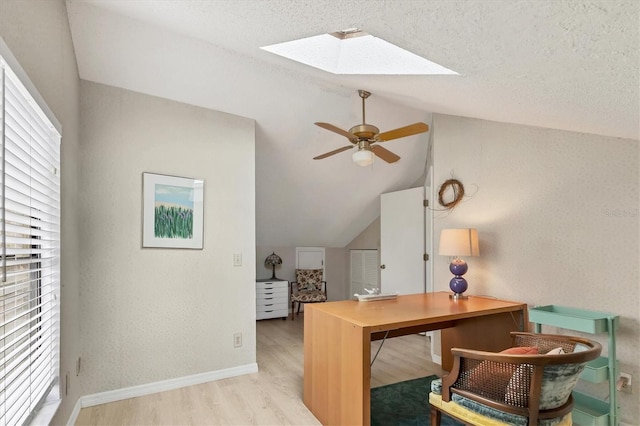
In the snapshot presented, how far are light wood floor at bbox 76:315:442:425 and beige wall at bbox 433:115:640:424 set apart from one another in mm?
941

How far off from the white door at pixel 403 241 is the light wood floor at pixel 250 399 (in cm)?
95

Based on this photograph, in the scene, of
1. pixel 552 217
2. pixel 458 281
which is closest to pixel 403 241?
pixel 458 281

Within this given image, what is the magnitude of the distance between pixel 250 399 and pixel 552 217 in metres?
2.70

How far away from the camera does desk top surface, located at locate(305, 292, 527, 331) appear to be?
2.11 meters

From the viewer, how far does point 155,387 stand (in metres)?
2.78

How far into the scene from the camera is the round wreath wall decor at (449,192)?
11.2 ft

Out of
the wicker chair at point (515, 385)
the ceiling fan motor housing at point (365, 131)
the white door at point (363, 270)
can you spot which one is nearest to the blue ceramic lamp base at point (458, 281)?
the wicker chair at point (515, 385)

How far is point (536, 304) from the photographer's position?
275cm

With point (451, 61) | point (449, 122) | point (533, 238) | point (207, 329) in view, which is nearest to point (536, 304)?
point (533, 238)

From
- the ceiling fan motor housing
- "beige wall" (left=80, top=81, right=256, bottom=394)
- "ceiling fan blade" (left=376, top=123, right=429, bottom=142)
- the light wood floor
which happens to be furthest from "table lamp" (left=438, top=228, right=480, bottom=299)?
"beige wall" (left=80, top=81, right=256, bottom=394)

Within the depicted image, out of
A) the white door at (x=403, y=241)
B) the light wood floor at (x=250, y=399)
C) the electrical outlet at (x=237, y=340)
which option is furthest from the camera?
the white door at (x=403, y=241)

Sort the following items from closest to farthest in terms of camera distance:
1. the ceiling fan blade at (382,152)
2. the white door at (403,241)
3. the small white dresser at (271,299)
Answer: the ceiling fan blade at (382,152) → the white door at (403,241) → the small white dresser at (271,299)

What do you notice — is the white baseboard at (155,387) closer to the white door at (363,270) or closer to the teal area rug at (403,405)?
the teal area rug at (403,405)

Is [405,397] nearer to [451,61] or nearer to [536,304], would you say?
[536,304]
